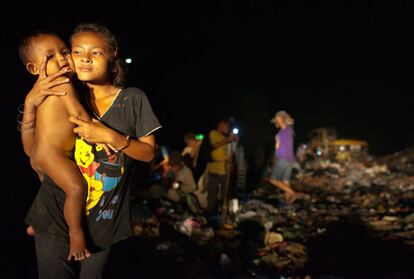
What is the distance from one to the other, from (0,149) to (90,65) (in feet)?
8.33

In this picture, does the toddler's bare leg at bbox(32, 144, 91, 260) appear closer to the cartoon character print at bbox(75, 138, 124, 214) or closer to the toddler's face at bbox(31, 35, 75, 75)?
the cartoon character print at bbox(75, 138, 124, 214)

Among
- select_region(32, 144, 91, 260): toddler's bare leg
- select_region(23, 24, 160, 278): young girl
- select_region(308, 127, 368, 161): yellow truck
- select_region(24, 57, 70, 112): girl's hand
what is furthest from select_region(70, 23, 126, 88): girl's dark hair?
select_region(308, 127, 368, 161): yellow truck

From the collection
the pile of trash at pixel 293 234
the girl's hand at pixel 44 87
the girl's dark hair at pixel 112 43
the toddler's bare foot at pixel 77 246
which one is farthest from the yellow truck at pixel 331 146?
the girl's hand at pixel 44 87

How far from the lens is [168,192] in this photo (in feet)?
23.9

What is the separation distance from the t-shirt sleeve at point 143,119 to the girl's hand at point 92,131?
0.23m

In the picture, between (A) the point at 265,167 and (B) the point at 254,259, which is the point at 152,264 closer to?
(B) the point at 254,259

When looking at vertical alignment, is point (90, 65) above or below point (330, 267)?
above

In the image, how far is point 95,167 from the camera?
1.62 meters

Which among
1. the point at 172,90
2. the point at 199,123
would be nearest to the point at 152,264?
the point at 172,90

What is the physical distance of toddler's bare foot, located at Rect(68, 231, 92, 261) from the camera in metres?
1.56

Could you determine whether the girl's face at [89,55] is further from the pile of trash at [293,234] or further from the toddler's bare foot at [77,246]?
the pile of trash at [293,234]

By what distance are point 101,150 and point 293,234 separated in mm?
4738

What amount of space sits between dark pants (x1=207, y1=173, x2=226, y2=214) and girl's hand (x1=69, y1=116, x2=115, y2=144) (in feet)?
16.9

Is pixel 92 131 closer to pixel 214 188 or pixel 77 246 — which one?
pixel 77 246
